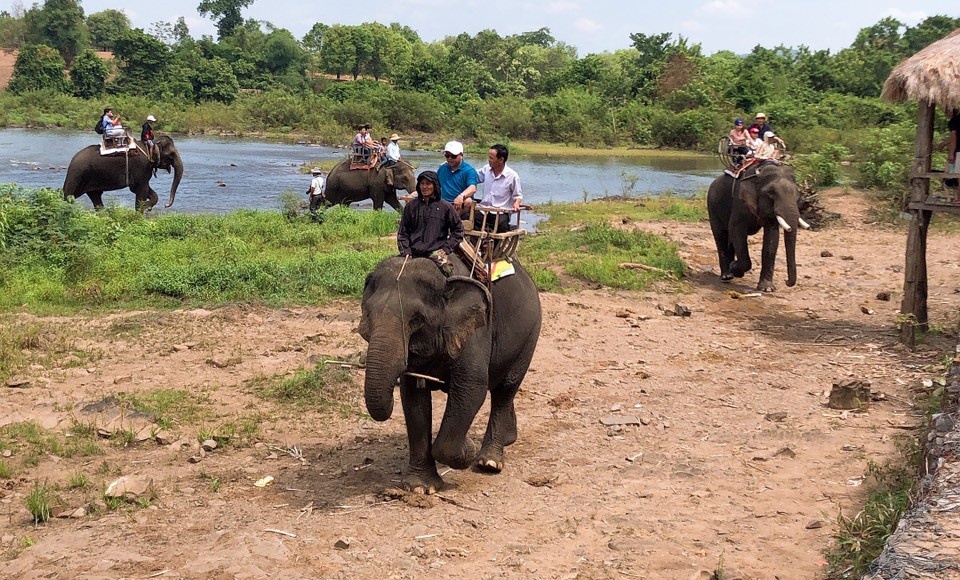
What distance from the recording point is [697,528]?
6.00 meters

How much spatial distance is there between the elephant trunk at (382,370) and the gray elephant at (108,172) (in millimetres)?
15039

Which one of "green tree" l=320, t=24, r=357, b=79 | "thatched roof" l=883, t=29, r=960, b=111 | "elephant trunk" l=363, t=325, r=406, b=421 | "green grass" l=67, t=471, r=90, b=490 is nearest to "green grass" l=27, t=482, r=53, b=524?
"green grass" l=67, t=471, r=90, b=490

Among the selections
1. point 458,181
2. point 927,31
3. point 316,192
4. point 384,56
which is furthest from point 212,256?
point 384,56

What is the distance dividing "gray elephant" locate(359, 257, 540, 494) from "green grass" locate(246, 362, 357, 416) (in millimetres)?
1593

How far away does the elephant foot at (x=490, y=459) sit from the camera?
7.00 m

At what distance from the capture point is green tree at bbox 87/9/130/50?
93.6 meters

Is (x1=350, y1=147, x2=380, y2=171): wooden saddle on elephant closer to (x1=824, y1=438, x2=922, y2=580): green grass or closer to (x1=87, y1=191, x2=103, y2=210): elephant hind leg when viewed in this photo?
(x1=87, y1=191, x2=103, y2=210): elephant hind leg

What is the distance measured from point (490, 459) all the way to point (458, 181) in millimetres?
2006

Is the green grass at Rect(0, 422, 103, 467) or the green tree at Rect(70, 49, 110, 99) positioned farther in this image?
the green tree at Rect(70, 49, 110, 99)

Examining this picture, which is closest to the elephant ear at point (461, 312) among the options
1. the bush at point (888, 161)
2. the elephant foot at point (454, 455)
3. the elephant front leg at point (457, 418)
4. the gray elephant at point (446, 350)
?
the gray elephant at point (446, 350)

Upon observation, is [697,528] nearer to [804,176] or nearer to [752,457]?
[752,457]

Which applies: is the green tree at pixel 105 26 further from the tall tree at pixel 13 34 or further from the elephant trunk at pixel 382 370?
the elephant trunk at pixel 382 370

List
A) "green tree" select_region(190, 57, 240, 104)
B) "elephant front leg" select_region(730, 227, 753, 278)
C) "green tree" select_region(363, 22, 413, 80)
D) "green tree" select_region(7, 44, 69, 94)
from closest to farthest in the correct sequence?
"elephant front leg" select_region(730, 227, 753, 278) < "green tree" select_region(7, 44, 69, 94) < "green tree" select_region(190, 57, 240, 104) < "green tree" select_region(363, 22, 413, 80)

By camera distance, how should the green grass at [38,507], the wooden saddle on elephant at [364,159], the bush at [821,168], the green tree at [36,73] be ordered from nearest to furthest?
the green grass at [38,507] → the wooden saddle on elephant at [364,159] → the bush at [821,168] → the green tree at [36,73]
